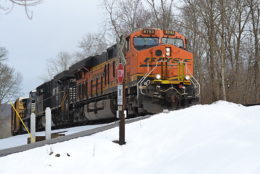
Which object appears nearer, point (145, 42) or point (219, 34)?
point (145, 42)

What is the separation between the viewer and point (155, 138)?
7.41 meters

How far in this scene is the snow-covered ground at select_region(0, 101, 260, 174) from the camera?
5.18m

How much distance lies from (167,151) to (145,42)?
7.28 m

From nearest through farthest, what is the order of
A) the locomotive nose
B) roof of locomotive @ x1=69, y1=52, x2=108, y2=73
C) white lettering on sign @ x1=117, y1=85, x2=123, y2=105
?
white lettering on sign @ x1=117, y1=85, x2=123, y2=105, the locomotive nose, roof of locomotive @ x1=69, y1=52, x2=108, y2=73

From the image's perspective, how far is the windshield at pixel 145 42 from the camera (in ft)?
42.8

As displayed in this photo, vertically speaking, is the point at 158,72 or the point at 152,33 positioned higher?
the point at 152,33

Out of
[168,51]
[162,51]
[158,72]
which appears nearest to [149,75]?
[158,72]

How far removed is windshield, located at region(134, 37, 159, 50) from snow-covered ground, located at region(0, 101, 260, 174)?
16.1 feet

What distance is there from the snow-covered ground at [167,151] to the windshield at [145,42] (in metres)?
4.91

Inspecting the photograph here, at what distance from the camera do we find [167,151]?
651cm

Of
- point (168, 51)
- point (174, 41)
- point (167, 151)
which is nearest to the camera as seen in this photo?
point (167, 151)

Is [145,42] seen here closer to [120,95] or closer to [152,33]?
[152,33]

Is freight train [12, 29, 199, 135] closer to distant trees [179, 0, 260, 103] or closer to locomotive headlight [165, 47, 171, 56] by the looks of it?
locomotive headlight [165, 47, 171, 56]

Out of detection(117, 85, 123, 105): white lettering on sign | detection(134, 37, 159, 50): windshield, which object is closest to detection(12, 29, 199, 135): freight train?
detection(134, 37, 159, 50): windshield
